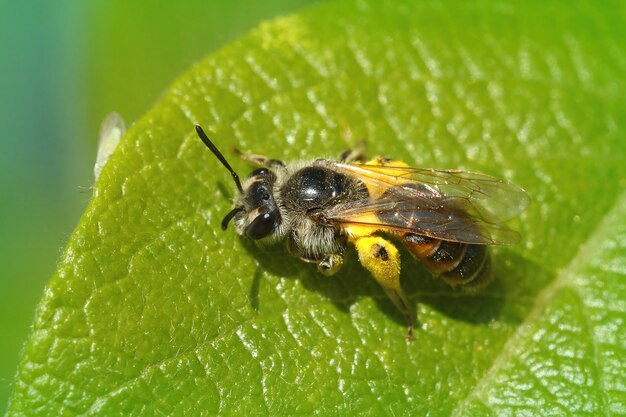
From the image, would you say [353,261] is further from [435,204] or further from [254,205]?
[254,205]

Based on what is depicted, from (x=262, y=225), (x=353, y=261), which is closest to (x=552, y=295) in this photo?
(x=353, y=261)

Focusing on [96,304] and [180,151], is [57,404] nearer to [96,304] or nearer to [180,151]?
[96,304]

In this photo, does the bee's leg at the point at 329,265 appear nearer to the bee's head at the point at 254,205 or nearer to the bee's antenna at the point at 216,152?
the bee's head at the point at 254,205

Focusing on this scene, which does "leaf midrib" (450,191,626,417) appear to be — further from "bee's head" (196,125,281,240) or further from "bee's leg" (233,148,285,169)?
"bee's leg" (233,148,285,169)

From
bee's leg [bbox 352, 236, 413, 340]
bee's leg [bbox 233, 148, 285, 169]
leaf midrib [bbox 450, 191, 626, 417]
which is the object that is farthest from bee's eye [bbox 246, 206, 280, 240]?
leaf midrib [bbox 450, 191, 626, 417]

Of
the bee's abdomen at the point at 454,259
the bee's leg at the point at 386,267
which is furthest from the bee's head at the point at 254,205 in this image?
the bee's abdomen at the point at 454,259

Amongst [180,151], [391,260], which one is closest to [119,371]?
[180,151]
